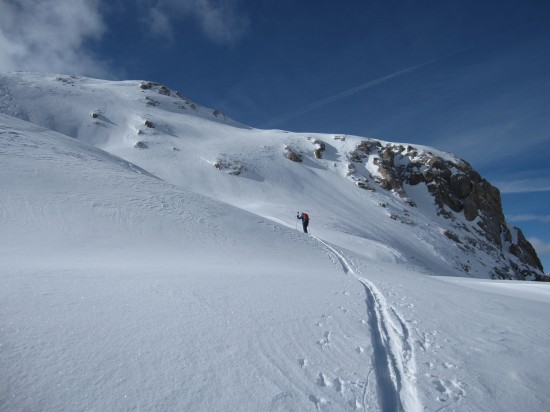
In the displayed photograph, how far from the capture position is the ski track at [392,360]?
344 centimetres

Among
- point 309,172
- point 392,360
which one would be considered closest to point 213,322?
point 392,360

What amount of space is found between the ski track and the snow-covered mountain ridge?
21.7 m

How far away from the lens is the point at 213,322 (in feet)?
15.2

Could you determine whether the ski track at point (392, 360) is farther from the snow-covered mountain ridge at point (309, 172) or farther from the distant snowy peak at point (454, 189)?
the distant snowy peak at point (454, 189)

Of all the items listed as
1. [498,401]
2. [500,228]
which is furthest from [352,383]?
[500,228]

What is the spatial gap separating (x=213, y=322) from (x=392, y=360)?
2598mm

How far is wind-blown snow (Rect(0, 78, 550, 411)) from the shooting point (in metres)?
3.21

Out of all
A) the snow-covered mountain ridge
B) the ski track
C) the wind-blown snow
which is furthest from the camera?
the snow-covered mountain ridge

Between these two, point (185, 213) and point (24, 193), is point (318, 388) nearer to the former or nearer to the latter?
point (185, 213)

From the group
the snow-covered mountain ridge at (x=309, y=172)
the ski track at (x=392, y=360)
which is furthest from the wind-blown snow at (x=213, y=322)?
the snow-covered mountain ridge at (x=309, y=172)

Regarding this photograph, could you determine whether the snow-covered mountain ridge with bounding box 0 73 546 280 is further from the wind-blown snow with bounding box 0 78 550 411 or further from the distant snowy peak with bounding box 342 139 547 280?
the wind-blown snow with bounding box 0 78 550 411

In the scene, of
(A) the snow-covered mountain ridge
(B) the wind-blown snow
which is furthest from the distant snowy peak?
(B) the wind-blown snow

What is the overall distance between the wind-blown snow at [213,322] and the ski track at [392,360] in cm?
2

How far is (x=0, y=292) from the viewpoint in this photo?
462 centimetres
